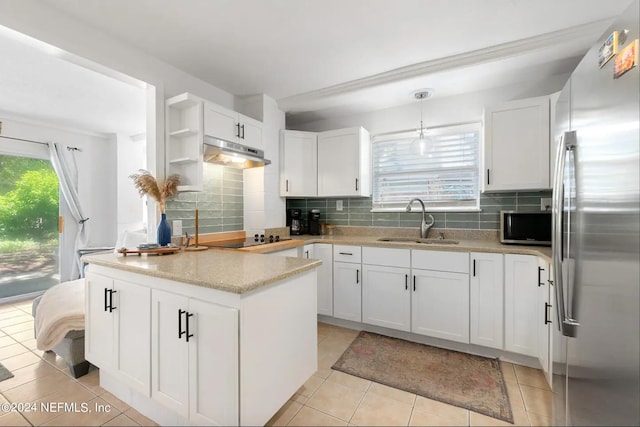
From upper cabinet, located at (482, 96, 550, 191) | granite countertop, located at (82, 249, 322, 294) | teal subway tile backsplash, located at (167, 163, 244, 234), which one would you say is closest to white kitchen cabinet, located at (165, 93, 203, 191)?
teal subway tile backsplash, located at (167, 163, 244, 234)

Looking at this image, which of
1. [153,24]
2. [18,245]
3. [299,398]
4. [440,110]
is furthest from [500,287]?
[18,245]

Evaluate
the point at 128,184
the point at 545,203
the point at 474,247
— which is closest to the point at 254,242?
the point at 474,247

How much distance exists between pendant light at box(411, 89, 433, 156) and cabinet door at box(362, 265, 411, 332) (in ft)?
4.23

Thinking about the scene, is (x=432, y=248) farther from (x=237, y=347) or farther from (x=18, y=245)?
(x=18, y=245)

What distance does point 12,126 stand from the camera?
364 centimetres

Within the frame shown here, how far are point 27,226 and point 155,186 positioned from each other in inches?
126

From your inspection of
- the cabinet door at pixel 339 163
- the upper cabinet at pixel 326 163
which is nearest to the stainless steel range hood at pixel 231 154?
the upper cabinet at pixel 326 163

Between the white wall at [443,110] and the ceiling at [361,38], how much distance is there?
0.34ft

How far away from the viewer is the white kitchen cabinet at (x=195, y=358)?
122 cm

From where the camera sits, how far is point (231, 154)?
2.46 meters

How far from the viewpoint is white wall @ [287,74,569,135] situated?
263cm

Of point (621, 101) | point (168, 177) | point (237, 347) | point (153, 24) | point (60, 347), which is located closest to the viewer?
point (621, 101)

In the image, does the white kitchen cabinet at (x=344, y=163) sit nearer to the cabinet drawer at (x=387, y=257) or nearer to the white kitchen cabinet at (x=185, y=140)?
the cabinet drawer at (x=387, y=257)

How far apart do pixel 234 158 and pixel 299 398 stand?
80.1 inches
